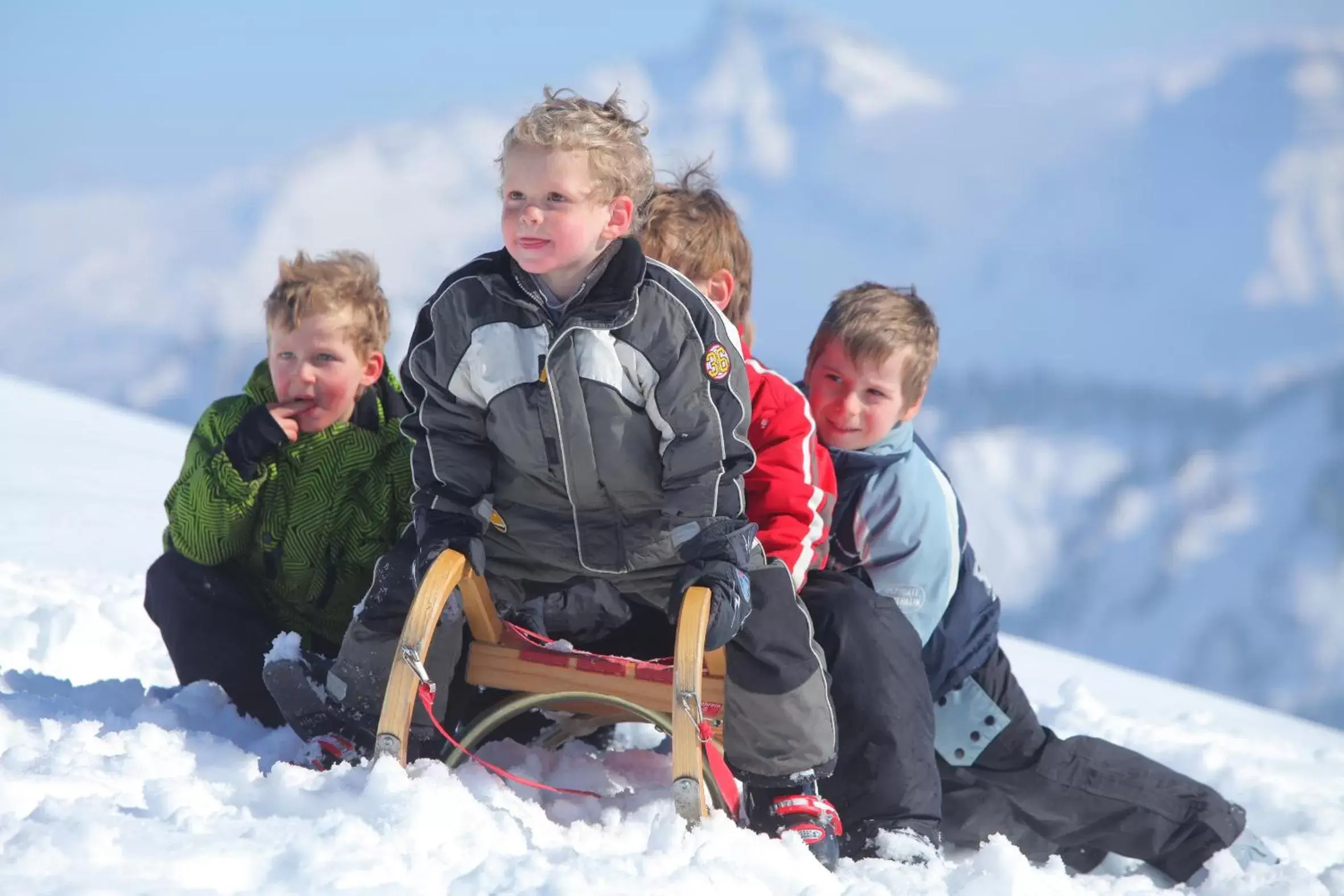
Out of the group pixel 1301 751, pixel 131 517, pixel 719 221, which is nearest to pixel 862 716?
pixel 719 221

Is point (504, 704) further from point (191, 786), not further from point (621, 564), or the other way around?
point (191, 786)

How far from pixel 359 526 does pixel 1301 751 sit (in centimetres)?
346

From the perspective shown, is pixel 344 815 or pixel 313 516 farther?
pixel 313 516

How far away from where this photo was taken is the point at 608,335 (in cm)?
251

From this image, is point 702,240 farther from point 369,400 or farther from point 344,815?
point 344,815

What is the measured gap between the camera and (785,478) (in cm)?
276

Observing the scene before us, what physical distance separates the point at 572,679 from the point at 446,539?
372 mm

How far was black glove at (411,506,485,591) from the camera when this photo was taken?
2557 mm

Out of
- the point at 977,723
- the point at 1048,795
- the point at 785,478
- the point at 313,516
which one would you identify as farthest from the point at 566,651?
the point at 1048,795

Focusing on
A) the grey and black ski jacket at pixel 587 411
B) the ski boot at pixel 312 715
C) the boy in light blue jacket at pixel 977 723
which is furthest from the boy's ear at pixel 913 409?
the ski boot at pixel 312 715

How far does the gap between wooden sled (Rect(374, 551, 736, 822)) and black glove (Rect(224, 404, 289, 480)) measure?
763mm

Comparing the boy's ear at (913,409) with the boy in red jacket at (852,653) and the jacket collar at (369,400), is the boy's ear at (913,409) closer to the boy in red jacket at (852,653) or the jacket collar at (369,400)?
the boy in red jacket at (852,653)

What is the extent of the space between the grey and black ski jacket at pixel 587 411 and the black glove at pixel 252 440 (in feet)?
2.04

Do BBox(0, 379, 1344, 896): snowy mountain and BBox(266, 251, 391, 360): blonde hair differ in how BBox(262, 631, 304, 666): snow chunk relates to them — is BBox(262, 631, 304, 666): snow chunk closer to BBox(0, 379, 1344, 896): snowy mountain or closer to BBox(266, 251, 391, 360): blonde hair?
BBox(0, 379, 1344, 896): snowy mountain
